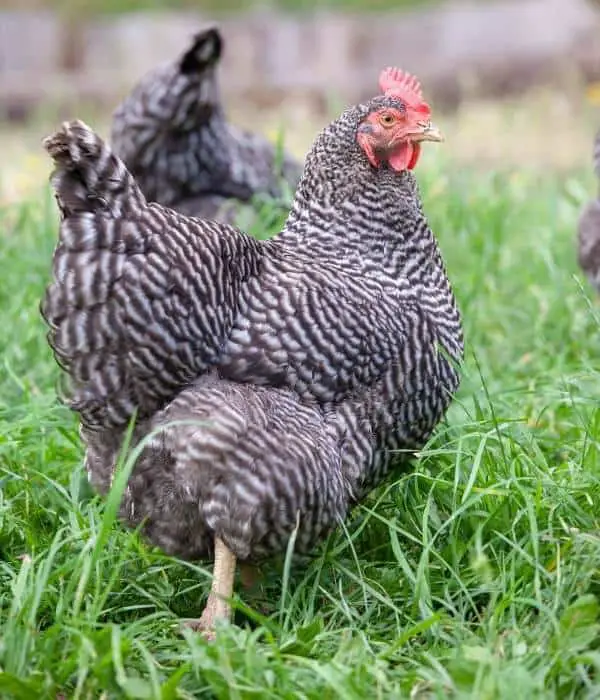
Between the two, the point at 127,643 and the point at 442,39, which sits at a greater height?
the point at 442,39

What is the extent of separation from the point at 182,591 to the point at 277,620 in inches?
10.8

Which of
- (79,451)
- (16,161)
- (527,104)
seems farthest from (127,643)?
(527,104)

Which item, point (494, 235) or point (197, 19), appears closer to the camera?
point (494, 235)

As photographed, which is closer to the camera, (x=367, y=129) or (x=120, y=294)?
(x=120, y=294)

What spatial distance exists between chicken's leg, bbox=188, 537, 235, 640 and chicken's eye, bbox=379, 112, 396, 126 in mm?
1294

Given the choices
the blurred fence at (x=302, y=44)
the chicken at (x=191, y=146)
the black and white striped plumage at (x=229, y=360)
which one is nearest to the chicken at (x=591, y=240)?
the chicken at (x=191, y=146)

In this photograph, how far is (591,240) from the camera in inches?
199

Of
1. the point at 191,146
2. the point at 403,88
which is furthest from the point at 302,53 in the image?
the point at 403,88

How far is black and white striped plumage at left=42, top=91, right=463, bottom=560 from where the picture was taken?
2.70 m

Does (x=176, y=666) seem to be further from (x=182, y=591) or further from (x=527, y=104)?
(x=527, y=104)

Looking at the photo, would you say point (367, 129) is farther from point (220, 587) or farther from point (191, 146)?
point (191, 146)

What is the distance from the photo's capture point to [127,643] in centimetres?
245

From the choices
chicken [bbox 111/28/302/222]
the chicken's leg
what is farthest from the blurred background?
the chicken's leg

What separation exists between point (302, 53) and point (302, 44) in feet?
0.33
